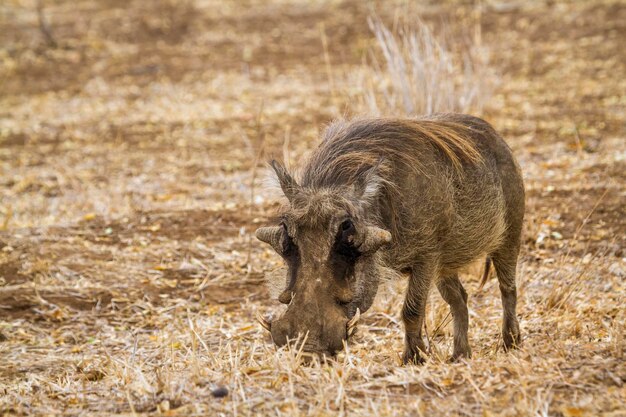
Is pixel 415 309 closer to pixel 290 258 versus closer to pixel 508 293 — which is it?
pixel 290 258

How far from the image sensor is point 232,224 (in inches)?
244

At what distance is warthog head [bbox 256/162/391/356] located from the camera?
9.61ft

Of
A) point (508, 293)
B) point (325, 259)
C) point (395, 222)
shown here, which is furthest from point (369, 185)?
point (508, 293)

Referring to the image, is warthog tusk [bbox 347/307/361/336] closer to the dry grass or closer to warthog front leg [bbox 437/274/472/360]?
the dry grass

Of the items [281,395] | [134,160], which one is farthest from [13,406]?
[134,160]

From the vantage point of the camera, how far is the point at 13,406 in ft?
10.0

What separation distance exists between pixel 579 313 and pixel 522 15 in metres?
10.3

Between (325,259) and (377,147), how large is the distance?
0.70 metres

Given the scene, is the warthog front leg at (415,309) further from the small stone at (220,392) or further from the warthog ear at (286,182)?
the small stone at (220,392)

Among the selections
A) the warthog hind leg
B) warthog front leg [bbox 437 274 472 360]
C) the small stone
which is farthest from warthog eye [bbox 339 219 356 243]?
the warthog hind leg

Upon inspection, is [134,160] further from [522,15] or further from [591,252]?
[522,15]

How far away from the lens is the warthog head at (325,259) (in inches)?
115

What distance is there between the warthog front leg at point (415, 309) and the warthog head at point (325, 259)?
1.11 feet

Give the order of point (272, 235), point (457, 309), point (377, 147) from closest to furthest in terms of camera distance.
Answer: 1. point (272, 235)
2. point (377, 147)
3. point (457, 309)
